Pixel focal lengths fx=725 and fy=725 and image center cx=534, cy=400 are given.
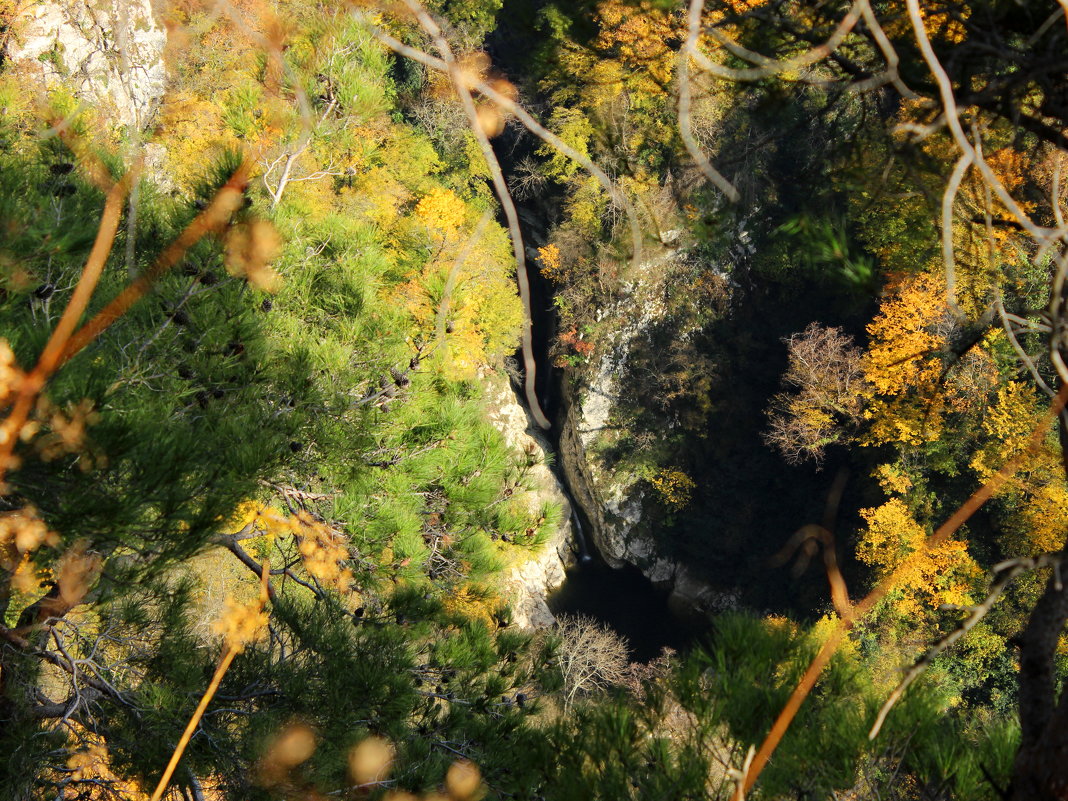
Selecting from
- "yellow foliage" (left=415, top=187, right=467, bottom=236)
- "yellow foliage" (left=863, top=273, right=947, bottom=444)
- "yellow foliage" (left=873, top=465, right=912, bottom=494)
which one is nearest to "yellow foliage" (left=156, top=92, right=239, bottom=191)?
"yellow foliage" (left=415, top=187, right=467, bottom=236)

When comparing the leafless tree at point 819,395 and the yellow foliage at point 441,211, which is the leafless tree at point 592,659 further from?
the yellow foliage at point 441,211

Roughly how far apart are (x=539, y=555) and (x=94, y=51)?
405 inches

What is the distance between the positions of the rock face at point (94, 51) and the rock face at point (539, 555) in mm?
7092

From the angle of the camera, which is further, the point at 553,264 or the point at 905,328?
the point at 553,264

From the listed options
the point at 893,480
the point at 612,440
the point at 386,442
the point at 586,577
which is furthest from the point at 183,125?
the point at 893,480

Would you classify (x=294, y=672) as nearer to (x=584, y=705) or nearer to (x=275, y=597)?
(x=275, y=597)

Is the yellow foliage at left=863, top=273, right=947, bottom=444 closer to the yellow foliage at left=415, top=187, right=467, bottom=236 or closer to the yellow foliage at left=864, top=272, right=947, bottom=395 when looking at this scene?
the yellow foliage at left=864, top=272, right=947, bottom=395

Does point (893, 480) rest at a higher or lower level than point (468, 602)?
lower

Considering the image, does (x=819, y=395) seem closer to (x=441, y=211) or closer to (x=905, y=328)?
(x=905, y=328)

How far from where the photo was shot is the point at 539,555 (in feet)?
38.9

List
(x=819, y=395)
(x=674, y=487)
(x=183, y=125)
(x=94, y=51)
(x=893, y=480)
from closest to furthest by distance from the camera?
(x=893, y=480) → (x=183, y=125) → (x=819, y=395) → (x=94, y=51) → (x=674, y=487)

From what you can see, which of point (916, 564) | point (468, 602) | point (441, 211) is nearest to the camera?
point (468, 602)

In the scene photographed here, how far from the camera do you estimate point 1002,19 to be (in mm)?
1261

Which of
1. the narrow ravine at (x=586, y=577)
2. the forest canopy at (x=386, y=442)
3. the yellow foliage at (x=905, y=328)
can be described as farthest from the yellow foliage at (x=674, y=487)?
the forest canopy at (x=386, y=442)
